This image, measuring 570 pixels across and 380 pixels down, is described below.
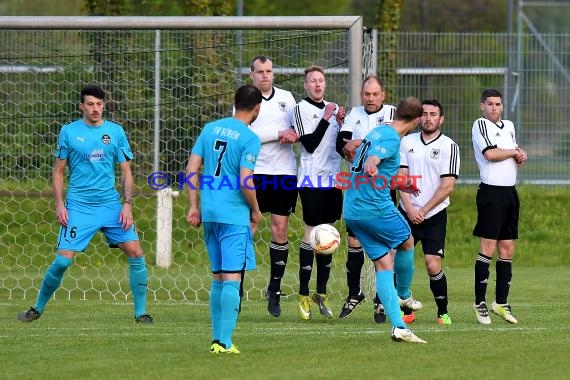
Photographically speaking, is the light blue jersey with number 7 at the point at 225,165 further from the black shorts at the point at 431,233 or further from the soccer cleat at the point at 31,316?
the soccer cleat at the point at 31,316

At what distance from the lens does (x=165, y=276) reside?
52.0 feet

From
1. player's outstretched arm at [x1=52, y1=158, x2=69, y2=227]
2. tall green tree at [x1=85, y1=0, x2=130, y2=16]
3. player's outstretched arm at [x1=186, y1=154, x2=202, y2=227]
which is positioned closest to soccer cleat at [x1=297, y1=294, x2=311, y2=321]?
player's outstretched arm at [x1=52, y1=158, x2=69, y2=227]

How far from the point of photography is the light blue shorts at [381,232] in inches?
361

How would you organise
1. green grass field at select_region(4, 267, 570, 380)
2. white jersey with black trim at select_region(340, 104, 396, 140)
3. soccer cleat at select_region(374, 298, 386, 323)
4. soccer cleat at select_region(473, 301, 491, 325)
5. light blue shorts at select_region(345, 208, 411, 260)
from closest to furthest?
green grass field at select_region(4, 267, 570, 380) → light blue shorts at select_region(345, 208, 411, 260) → soccer cleat at select_region(473, 301, 491, 325) → soccer cleat at select_region(374, 298, 386, 323) → white jersey with black trim at select_region(340, 104, 396, 140)

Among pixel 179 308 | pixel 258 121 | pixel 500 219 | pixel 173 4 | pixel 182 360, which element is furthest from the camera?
pixel 173 4

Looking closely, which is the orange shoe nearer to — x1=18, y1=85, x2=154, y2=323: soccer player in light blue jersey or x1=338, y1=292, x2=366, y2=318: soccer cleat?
x1=338, y1=292, x2=366, y2=318: soccer cleat

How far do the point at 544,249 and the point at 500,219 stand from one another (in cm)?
845

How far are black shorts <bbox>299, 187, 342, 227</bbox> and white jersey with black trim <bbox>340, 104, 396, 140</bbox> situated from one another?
0.63 m

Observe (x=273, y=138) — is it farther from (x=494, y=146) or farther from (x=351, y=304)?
(x=494, y=146)

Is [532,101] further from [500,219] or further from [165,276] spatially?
[500,219]

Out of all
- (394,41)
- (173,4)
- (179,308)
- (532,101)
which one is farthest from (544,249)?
(173,4)

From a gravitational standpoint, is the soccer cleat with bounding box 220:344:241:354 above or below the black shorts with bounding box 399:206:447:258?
below

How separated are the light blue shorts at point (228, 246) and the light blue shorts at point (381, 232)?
1.09 metres

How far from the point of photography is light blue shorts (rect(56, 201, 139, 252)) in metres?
10.7
